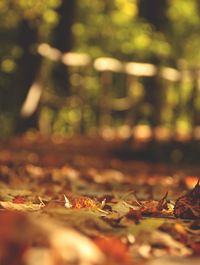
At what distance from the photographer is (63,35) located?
15.5 meters

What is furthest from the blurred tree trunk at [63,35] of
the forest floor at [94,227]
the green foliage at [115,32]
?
the forest floor at [94,227]

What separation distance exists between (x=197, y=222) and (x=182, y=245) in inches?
18.4

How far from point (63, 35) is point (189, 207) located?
39.7 ft

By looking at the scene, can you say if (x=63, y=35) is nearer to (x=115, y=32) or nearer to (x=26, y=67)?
(x=115, y=32)

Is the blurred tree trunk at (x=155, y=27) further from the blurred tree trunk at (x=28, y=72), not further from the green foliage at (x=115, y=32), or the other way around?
the blurred tree trunk at (x=28, y=72)

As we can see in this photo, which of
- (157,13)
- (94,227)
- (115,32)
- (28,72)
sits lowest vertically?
(94,227)

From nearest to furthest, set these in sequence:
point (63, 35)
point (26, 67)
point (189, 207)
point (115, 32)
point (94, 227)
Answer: point (94, 227), point (189, 207), point (26, 67), point (63, 35), point (115, 32)

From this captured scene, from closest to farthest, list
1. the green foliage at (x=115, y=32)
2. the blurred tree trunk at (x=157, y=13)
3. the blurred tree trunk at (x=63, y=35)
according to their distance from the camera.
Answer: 1. the blurred tree trunk at (x=63, y=35)
2. the green foliage at (x=115, y=32)
3. the blurred tree trunk at (x=157, y=13)

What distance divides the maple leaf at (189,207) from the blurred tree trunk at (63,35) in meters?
10.7

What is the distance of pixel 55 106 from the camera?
1365cm

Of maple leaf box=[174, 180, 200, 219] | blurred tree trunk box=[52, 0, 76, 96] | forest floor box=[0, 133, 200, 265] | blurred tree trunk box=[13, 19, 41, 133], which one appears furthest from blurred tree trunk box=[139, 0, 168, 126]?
maple leaf box=[174, 180, 200, 219]

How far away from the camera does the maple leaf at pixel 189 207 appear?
3.56 meters

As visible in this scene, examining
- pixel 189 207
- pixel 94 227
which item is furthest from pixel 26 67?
pixel 94 227

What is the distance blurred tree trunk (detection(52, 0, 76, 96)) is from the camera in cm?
1453
